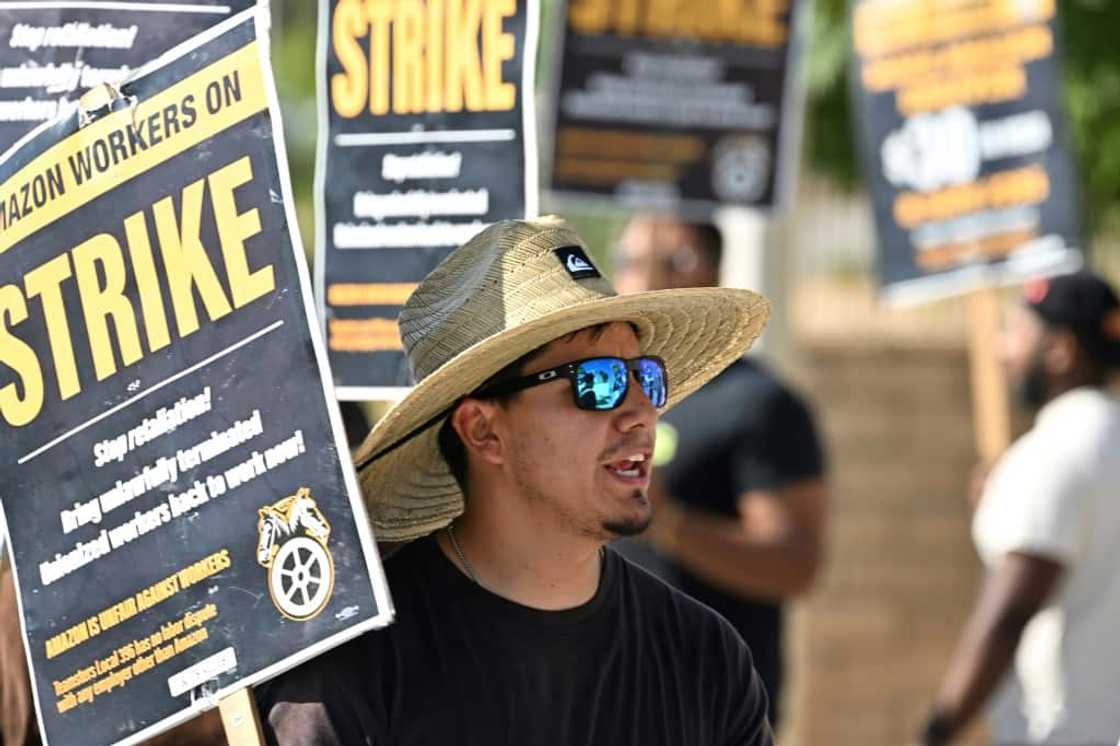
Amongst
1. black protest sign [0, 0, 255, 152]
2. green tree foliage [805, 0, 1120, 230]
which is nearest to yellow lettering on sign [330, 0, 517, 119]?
black protest sign [0, 0, 255, 152]

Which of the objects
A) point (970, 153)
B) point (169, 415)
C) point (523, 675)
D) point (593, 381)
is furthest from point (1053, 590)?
point (169, 415)

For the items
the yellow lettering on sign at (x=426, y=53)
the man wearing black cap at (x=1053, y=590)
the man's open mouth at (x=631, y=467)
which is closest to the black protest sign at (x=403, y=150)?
the yellow lettering on sign at (x=426, y=53)

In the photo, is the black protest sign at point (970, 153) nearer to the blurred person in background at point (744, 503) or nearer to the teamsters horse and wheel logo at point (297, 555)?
the blurred person in background at point (744, 503)

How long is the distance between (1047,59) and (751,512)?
222 centimetres

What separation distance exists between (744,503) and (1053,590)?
0.82 metres

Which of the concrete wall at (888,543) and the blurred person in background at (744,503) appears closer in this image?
the blurred person in background at (744,503)

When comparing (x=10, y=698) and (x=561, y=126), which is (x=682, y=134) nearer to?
(x=561, y=126)

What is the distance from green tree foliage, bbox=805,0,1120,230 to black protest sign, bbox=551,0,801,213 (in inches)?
150

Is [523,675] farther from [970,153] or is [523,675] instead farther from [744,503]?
[970,153]

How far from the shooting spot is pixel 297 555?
9.99 ft

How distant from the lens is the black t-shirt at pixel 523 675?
3.16 m

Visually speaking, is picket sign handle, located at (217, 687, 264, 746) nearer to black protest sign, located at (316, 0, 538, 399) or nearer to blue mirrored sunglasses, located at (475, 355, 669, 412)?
blue mirrored sunglasses, located at (475, 355, 669, 412)

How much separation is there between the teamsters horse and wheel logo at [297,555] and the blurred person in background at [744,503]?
281cm

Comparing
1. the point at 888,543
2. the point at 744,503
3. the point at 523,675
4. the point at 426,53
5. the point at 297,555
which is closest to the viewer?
the point at 297,555
